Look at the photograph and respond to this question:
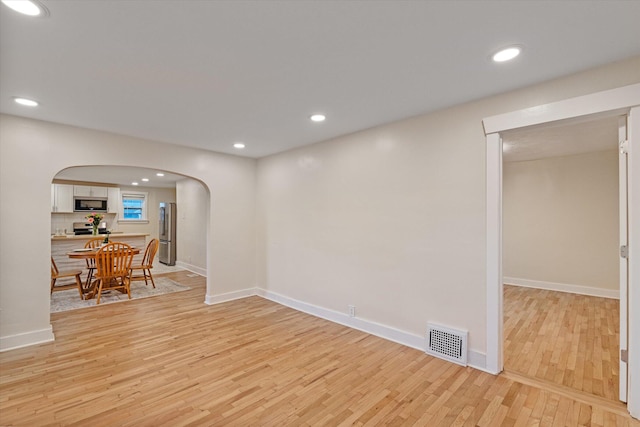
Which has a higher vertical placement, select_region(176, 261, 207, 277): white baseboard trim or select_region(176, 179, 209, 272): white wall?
select_region(176, 179, 209, 272): white wall

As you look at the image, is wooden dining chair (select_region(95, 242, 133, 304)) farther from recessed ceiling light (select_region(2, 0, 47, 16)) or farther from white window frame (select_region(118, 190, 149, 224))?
white window frame (select_region(118, 190, 149, 224))

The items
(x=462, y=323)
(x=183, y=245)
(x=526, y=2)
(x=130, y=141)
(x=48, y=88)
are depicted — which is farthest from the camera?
(x=183, y=245)

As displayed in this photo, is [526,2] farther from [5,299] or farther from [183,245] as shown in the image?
[183,245]

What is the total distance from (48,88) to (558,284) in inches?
299

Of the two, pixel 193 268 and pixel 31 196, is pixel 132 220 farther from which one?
pixel 31 196

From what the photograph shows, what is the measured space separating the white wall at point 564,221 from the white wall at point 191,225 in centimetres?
658

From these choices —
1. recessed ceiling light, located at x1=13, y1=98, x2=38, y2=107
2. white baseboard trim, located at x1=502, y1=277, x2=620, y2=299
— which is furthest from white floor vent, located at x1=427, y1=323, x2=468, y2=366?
recessed ceiling light, located at x1=13, y1=98, x2=38, y2=107

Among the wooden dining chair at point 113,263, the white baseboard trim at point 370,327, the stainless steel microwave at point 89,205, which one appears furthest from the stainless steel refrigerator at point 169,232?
the white baseboard trim at point 370,327

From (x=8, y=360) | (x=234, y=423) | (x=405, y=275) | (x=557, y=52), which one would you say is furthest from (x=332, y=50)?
(x=8, y=360)

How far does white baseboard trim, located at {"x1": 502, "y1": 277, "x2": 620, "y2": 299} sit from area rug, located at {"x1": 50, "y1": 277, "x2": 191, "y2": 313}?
6.46 metres

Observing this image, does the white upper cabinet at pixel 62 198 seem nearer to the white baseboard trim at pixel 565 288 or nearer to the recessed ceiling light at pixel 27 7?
the recessed ceiling light at pixel 27 7

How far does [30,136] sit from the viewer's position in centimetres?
313

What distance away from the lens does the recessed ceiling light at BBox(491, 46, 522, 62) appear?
6.00ft

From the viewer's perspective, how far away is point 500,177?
2496 millimetres
